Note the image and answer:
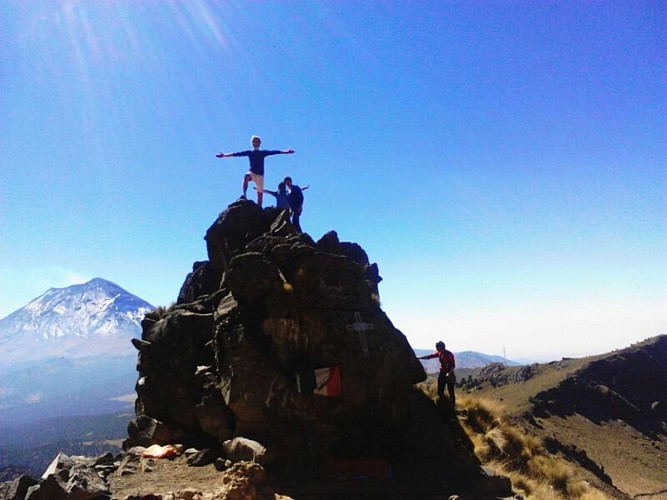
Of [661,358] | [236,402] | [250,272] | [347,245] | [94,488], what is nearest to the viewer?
[94,488]

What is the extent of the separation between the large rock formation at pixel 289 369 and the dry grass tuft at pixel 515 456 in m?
2.65

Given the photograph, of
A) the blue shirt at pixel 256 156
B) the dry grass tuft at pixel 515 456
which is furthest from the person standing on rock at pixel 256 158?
the dry grass tuft at pixel 515 456

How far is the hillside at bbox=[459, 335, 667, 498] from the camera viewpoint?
156 feet

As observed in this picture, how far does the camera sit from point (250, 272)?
52.3 feet

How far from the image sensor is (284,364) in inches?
580

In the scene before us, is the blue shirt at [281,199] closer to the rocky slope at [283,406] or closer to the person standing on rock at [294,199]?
the person standing on rock at [294,199]

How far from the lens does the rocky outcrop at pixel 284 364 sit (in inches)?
552

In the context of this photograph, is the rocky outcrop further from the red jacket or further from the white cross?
the red jacket

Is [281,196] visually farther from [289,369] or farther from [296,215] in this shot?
[289,369]

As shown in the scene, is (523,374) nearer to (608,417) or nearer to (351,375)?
(608,417)

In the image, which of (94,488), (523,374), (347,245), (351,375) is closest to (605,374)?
(523,374)

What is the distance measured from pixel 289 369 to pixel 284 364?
0.25 meters

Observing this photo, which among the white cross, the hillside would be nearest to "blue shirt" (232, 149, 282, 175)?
the white cross

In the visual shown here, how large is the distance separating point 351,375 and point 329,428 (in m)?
1.86
